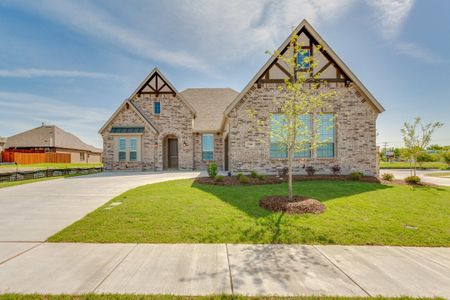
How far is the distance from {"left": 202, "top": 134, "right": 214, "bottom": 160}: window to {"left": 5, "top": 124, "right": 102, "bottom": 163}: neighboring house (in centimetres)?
Answer: 2986

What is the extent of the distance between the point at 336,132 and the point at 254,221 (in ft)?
34.7

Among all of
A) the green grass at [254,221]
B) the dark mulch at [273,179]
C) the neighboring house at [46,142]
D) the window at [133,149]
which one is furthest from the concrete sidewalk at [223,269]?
the neighboring house at [46,142]

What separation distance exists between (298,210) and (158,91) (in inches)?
691

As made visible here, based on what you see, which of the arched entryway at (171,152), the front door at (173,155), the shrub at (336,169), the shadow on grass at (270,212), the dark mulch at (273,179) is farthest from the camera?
the front door at (173,155)

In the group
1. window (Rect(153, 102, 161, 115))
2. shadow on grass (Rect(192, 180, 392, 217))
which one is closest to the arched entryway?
window (Rect(153, 102, 161, 115))

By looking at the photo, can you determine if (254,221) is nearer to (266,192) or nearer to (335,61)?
(266,192)

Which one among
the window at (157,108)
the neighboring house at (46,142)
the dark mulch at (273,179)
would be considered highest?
the window at (157,108)

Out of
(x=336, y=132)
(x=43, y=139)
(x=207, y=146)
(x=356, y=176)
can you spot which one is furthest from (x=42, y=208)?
(x=43, y=139)

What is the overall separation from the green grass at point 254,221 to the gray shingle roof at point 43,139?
36099mm

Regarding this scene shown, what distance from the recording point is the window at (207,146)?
19.5 meters

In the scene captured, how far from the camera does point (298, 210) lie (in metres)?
6.43

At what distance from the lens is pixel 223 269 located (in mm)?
3525

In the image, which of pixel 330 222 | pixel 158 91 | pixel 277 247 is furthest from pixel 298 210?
pixel 158 91

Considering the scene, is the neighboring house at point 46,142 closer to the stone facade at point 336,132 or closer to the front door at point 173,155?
the front door at point 173,155
